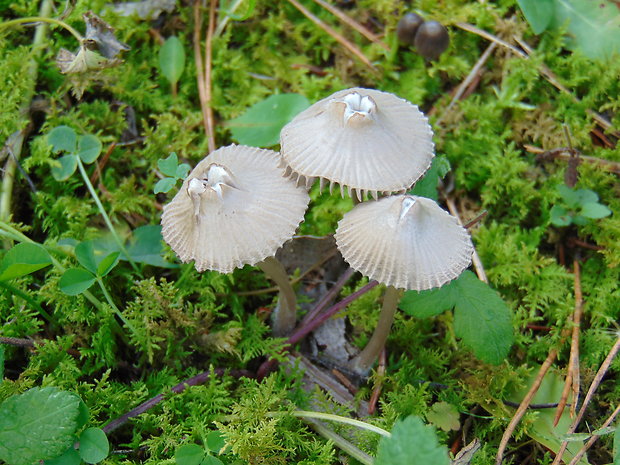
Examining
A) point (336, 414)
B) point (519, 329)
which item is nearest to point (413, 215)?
point (336, 414)

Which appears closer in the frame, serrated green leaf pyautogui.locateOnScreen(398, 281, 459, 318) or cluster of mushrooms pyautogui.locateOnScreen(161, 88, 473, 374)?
cluster of mushrooms pyautogui.locateOnScreen(161, 88, 473, 374)

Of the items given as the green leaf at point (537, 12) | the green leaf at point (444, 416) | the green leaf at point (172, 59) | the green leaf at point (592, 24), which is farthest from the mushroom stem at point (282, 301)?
the green leaf at point (592, 24)

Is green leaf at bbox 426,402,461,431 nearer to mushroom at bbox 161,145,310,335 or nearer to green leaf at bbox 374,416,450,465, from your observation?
green leaf at bbox 374,416,450,465

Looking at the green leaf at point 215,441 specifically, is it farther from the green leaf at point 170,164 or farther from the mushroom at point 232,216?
the green leaf at point 170,164

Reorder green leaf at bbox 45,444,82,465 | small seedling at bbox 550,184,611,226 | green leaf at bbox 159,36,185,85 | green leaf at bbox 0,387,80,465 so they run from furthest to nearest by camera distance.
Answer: green leaf at bbox 159,36,185,85 → small seedling at bbox 550,184,611,226 → green leaf at bbox 45,444,82,465 → green leaf at bbox 0,387,80,465

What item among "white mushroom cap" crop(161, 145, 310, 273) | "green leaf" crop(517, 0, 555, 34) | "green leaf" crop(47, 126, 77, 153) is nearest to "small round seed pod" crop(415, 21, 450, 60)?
"green leaf" crop(517, 0, 555, 34)

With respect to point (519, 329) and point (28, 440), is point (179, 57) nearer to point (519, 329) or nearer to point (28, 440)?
point (28, 440)

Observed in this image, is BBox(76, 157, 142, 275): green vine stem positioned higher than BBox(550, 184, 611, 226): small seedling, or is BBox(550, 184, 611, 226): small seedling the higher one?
BBox(550, 184, 611, 226): small seedling

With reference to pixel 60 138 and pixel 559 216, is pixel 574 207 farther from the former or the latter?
pixel 60 138
